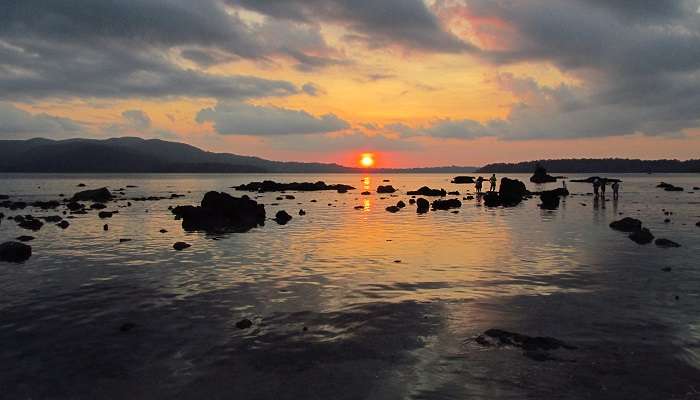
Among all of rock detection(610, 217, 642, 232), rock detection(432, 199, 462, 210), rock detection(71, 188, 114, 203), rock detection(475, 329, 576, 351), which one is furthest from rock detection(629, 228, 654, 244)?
rock detection(71, 188, 114, 203)

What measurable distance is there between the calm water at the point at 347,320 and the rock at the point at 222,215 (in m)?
11.9

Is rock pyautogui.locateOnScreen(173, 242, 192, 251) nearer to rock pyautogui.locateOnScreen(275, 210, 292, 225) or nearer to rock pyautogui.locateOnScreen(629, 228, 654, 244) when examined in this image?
rock pyautogui.locateOnScreen(275, 210, 292, 225)

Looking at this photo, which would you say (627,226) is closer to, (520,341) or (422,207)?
(422,207)

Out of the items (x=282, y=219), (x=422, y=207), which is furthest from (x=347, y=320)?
(x=422, y=207)

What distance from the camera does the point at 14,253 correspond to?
2705cm

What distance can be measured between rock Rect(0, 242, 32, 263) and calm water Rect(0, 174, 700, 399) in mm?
807

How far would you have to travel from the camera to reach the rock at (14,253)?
1051 inches

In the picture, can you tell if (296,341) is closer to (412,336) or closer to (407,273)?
(412,336)

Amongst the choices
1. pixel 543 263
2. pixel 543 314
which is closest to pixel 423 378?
pixel 543 314

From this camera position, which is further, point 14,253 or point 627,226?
point 627,226

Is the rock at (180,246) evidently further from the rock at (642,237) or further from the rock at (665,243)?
the rock at (665,243)

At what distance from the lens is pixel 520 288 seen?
2006 centimetres

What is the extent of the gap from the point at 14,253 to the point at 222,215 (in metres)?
20.6

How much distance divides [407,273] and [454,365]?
11.3m
